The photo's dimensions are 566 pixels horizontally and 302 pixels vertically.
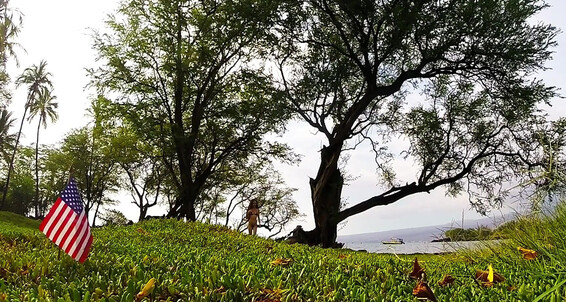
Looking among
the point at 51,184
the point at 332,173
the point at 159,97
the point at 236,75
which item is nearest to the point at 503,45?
the point at 332,173

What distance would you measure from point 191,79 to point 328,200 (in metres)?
8.53

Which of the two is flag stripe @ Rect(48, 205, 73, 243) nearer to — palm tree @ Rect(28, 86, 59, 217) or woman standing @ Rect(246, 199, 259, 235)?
woman standing @ Rect(246, 199, 259, 235)

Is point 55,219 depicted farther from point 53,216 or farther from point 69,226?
point 69,226

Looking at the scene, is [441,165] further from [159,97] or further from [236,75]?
[159,97]

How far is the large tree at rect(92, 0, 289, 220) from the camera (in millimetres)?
20703

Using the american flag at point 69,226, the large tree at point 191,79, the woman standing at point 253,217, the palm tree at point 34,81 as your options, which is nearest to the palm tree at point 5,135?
the palm tree at point 34,81

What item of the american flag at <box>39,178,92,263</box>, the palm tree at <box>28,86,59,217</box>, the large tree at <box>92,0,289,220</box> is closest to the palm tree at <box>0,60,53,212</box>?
the palm tree at <box>28,86,59,217</box>

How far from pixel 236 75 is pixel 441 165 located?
34.4 feet

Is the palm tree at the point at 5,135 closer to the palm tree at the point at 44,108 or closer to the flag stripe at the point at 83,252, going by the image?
the palm tree at the point at 44,108

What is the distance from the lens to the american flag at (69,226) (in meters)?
4.68

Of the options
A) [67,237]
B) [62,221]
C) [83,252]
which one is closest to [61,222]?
[62,221]

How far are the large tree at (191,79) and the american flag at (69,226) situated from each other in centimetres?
1514

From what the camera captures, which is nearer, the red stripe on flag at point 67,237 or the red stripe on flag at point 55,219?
the red stripe on flag at point 67,237

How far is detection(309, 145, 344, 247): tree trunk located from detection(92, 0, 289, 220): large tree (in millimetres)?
3385
